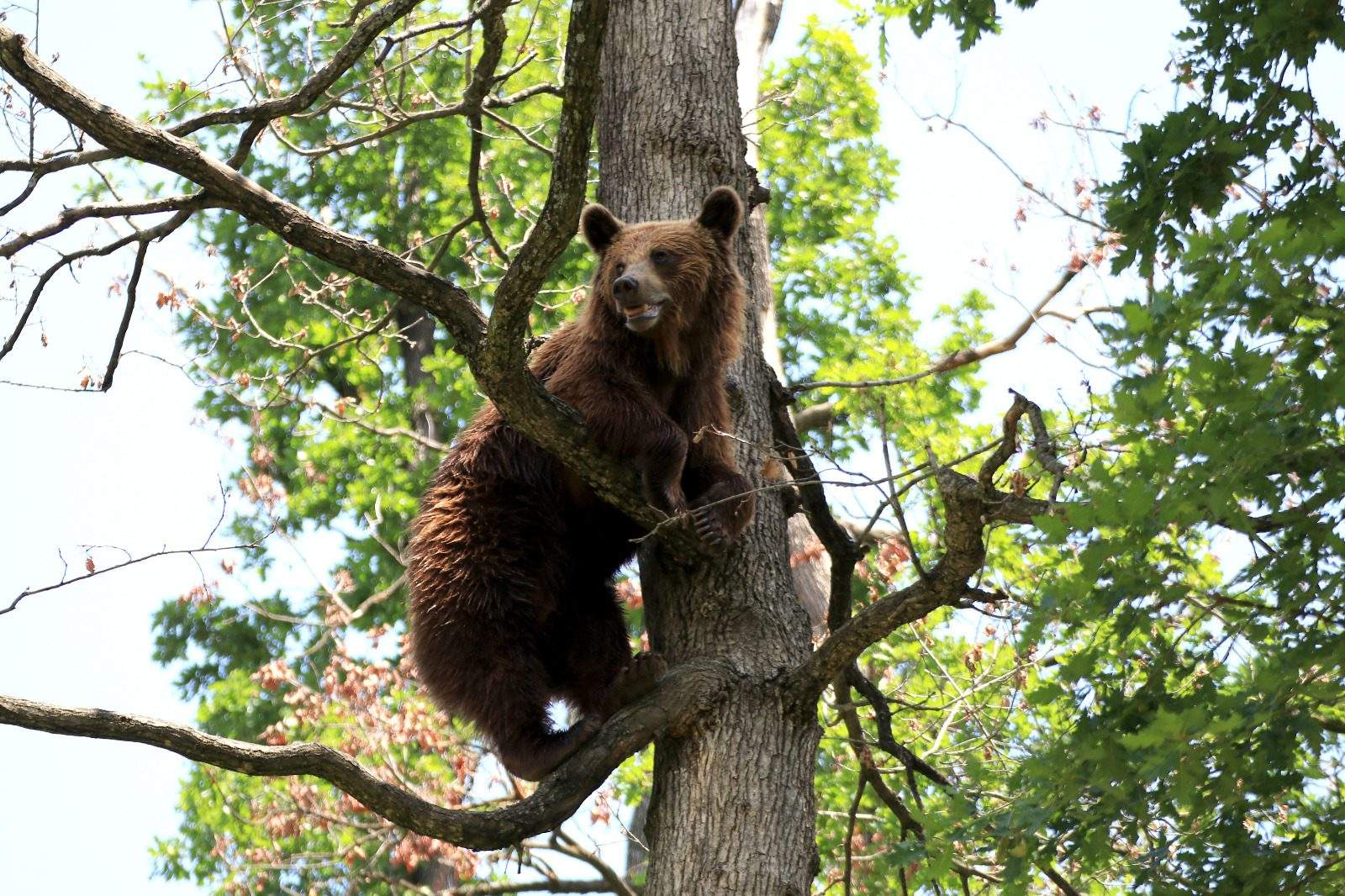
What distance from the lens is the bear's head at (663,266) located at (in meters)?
5.62

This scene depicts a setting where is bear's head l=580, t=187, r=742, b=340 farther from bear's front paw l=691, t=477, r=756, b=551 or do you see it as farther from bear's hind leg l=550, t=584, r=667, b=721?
bear's hind leg l=550, t=584, r=667, b=721

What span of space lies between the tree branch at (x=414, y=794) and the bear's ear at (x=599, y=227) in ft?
6.65

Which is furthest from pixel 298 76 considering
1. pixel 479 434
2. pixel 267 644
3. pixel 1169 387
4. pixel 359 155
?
pixel 1169 387

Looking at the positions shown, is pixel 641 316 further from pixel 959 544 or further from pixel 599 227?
pixel 959 544

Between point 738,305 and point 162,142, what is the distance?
2757 mm

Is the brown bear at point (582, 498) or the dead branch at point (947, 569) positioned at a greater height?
the brown bear at point (582, 498)

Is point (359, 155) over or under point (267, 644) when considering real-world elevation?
over

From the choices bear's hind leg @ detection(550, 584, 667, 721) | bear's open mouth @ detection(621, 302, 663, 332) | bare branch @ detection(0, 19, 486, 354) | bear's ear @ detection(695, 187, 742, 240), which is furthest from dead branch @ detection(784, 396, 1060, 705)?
bear's ear @ detection(695, 187, 742, 240)

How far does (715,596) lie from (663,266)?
1484mm

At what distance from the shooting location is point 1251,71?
5461 mm

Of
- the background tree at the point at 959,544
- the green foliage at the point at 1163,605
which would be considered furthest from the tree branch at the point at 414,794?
the green foliage at the point at 1163,605

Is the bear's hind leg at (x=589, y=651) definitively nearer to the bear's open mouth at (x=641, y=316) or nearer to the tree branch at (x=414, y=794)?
the tree branch at (x=414, y=794)

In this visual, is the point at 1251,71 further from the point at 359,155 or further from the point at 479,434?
the point at 359,155

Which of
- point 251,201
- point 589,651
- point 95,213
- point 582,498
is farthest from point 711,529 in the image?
point 95,213
